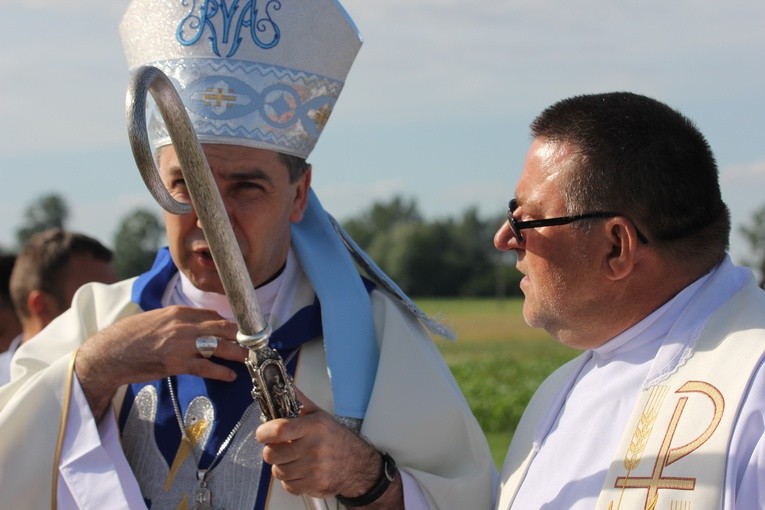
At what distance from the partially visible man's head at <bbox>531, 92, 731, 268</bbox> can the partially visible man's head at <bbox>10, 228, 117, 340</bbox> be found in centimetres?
380

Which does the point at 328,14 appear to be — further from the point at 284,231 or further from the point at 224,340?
the point at 224,340

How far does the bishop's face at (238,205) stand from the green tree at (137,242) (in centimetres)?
2768

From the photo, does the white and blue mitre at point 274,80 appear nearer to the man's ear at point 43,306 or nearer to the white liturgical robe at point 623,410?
the white liturgical robe at point 623,410

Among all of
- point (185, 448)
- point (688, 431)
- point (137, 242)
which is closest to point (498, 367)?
point (137, 242)

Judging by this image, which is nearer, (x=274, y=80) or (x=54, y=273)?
(x=274, y=80)

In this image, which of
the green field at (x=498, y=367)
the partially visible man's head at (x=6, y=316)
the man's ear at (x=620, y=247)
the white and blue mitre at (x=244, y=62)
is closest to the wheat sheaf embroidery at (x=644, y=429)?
the man's ear at (x=620, y=247)

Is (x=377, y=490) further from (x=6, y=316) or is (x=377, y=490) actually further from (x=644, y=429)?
(x=6, y=316)

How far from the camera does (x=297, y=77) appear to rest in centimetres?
385

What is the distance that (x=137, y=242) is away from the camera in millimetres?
34406

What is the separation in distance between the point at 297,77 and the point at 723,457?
6.30ft

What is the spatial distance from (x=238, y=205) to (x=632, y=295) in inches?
51.8

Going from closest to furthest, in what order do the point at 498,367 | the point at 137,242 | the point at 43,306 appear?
the point at 43,306 < the point at 498,367 < the point at 137,242

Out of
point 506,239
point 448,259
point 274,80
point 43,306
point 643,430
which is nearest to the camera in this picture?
point 643,430

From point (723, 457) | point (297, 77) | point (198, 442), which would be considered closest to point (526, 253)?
point (723, 457)
